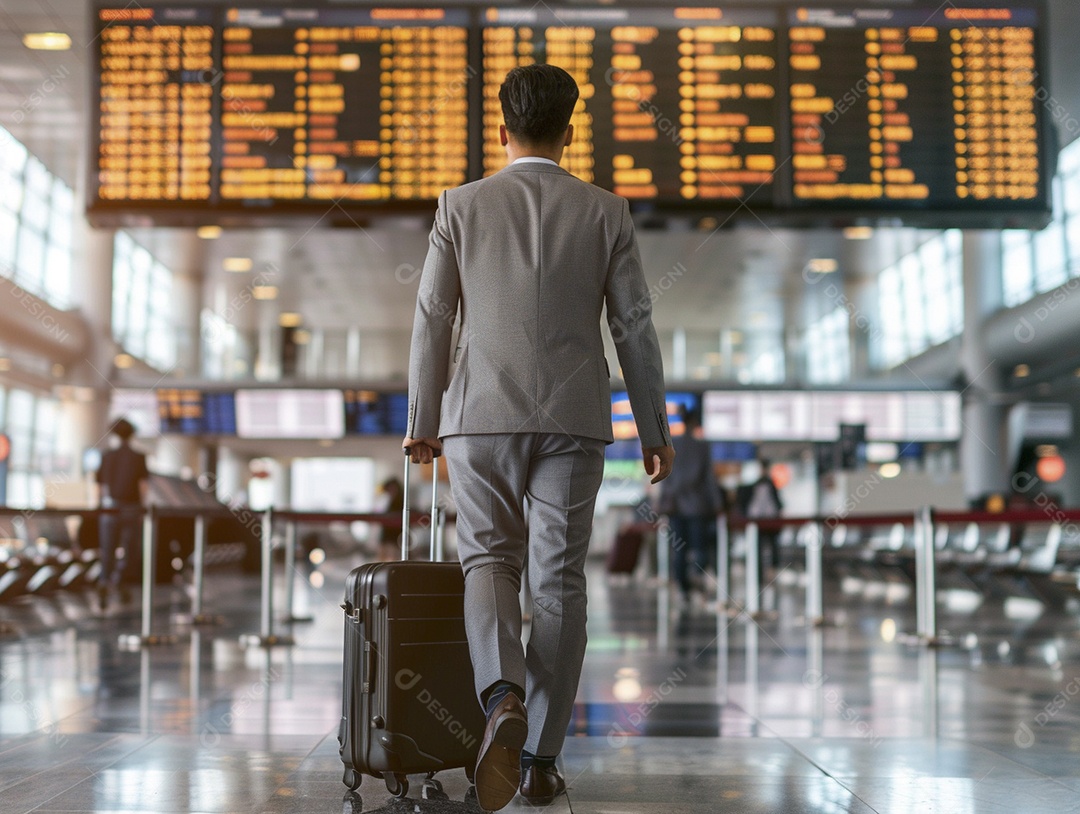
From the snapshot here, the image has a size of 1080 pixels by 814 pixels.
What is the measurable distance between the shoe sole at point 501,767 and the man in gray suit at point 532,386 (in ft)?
0.49

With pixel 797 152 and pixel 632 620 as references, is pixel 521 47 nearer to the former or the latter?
pixel 797 152

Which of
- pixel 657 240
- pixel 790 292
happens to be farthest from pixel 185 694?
pixel 790 292

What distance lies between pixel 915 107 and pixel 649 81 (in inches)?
57.6

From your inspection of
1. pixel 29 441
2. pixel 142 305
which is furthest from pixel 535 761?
pixel 142 305

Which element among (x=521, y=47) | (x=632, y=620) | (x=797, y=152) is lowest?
(x=632, y=620)

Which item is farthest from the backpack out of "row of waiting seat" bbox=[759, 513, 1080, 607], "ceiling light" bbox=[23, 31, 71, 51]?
"ceiling light" bbox=[23, 31, 71, 51]

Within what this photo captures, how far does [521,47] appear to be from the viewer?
623cm

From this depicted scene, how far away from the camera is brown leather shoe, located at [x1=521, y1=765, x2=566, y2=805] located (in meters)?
2.56

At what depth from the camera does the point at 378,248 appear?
1673cm

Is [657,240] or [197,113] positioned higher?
[657,240]

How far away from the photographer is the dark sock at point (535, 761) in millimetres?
2576

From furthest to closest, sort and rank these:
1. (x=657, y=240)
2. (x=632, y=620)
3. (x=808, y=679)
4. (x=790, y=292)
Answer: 1. (x=790, y=292)
2. (x=657, y=240)
3. (x=632, y=620)
4. (x=808, y=679)

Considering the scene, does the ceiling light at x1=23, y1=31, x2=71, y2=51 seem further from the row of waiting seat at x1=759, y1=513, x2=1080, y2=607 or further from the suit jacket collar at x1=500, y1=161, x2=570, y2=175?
the suit jacket collar at x1=500, y1=161, x2=570, y2=175

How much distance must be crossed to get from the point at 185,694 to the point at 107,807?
197cm
